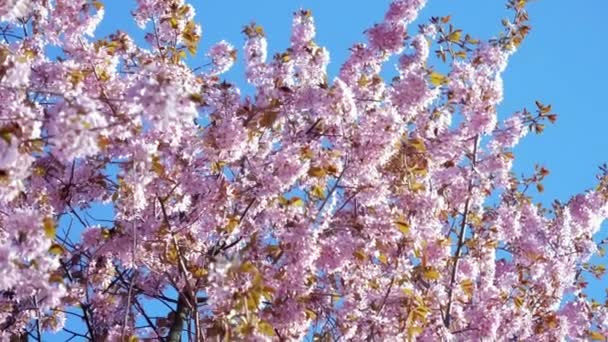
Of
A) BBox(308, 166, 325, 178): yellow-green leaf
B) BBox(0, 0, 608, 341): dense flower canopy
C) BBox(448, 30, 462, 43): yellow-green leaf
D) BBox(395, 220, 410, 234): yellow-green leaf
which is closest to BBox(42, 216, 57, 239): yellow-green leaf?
BBox(0, 0, 608, 341): dense flower canopy

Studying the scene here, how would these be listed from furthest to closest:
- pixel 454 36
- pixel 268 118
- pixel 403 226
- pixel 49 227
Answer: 1. pixel 454 36
2. pixel 268 118
3. pixel 403 226
4. pixel 49 227

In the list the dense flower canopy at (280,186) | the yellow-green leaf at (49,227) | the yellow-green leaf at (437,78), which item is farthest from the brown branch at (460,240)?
the yellow-green leaf at (49,227)

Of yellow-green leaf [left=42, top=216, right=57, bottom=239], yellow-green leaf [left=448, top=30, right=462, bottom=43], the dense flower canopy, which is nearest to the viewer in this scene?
yellow-green leaf [left=42, top=216, right=57, bottom=239]

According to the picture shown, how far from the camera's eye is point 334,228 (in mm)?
5914

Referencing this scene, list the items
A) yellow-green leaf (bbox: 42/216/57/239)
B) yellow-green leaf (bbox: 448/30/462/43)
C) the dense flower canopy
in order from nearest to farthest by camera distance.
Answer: yellow-green leaf (bbox: 42/216/57/239), the dense flower canopy, yellow-green leaf (bbox: 448/30/462/43)

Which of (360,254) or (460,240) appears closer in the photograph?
(360,254)

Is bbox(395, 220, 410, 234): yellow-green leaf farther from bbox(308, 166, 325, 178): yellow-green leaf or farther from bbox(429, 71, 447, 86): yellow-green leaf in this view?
bbox(429, 71, 447, 86): yellow-green leaf

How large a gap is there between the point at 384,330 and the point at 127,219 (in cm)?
205

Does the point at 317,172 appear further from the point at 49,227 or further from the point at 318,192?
the point at 49,227

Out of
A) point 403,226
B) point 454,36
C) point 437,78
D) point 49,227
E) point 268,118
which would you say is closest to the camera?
point 49,227

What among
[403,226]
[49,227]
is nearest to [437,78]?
[403,226]

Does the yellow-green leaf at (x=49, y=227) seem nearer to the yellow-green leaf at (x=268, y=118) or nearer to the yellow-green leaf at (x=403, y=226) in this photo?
the yellow-green leaf at (x=268, y=118)

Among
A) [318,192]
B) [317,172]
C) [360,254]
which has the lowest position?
[360,254]

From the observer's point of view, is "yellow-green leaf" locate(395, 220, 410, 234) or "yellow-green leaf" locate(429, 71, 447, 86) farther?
"yellow-green leaf" locate(429, 71, 447, 86)
